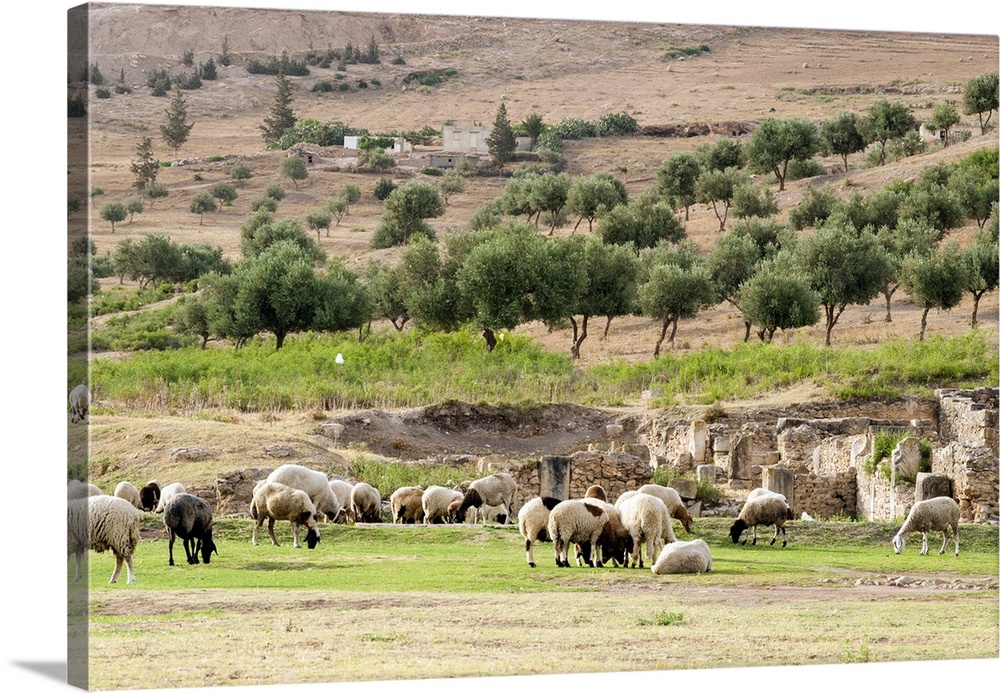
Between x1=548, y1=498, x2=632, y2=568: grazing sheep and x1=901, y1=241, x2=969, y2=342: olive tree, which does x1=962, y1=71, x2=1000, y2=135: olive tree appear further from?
x1=548, y1=498, x2=632, y2=568: grazing sheep

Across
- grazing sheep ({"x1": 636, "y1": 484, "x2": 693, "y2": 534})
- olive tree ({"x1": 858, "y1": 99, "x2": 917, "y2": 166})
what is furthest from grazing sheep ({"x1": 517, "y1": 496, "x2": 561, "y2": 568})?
olive tree ({"x1": 858, "y1": 99, "x2": 917, "y2": 166})

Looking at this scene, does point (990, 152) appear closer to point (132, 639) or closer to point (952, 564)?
point (952, 564)

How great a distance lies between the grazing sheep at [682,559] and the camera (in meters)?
15.7

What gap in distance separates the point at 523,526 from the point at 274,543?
300 centimetres

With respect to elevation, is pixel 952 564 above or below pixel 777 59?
below

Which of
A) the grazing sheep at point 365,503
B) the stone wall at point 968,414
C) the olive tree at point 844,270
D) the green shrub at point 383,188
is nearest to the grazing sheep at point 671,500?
the grazing sheep at point 365,503

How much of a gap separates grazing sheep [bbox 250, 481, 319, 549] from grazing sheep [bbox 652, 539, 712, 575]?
4.05m

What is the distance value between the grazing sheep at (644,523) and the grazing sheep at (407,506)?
210 inches

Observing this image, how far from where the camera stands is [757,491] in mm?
19578

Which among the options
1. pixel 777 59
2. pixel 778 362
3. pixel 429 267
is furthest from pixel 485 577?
pixel 429 267

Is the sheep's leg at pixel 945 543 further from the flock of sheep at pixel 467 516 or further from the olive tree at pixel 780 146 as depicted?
the olive tree at pixel 780 146

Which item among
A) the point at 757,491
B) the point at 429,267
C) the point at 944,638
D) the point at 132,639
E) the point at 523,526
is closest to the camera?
the point at 132,639

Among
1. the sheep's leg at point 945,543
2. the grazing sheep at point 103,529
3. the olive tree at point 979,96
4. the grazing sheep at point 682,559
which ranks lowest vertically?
the sheep's leg at point 945,543

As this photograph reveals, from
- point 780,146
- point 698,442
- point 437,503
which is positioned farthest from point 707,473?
point 780,146
